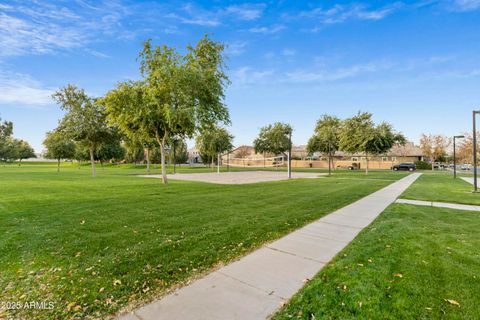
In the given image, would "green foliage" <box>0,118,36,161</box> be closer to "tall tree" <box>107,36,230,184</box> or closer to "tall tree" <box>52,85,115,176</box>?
"tall tree" <box>52,85,115,176</box>

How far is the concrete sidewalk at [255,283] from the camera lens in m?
2.40

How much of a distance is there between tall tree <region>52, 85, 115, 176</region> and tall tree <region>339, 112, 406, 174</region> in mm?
27952

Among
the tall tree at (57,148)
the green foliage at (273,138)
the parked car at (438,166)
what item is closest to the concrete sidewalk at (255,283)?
the tall tree at (57,148)

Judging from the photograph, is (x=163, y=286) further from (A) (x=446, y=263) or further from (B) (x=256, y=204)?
(B) (x=256, y=204)

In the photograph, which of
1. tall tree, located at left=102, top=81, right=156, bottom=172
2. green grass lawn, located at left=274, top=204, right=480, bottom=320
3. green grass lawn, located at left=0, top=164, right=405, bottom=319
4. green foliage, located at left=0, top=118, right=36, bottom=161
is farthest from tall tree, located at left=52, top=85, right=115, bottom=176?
green foliage, located at left=0, top=118, right=36, bottom=161

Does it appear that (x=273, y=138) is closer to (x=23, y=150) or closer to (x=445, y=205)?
(x=445, y=205)

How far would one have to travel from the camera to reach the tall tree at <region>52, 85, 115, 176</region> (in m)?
20.4

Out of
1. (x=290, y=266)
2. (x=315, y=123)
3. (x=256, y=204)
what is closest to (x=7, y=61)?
(x=256, y=204)

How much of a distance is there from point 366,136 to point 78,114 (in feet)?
100

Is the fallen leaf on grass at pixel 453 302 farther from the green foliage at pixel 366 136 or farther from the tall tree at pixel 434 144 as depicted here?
the tall tree at pixel 434 144

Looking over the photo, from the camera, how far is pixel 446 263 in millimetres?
3531

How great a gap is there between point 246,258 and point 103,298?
6.69 feet

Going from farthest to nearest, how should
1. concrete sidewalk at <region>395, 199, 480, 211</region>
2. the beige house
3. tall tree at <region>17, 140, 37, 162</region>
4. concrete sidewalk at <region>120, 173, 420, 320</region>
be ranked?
tall tree at <region>17, 140, 37, 162</region>
the beige house
concrete sidewalk at <region>395, 199, 480, 211</region>
concrete sidewalk at <region>120, 173, 420, 320</region>

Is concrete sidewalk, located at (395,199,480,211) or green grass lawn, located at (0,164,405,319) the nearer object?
green grass lawn, located at (0,164,405,319)
